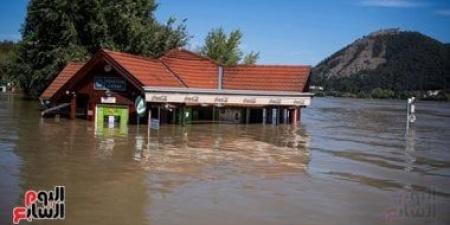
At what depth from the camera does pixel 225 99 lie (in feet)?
112

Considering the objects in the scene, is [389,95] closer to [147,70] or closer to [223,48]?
[223,48]

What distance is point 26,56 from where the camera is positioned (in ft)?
169

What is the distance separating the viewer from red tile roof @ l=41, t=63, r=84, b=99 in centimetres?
3609

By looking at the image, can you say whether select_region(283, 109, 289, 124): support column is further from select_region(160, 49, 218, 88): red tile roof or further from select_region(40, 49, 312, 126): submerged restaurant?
select_region(160, 49, 218, 88): red tile roof

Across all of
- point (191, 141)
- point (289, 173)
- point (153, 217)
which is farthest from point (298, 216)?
point (191, 141)

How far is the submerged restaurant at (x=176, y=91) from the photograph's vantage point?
31391mm

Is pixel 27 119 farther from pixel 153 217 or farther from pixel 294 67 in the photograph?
pixel 153 217

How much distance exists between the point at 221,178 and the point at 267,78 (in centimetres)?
2402

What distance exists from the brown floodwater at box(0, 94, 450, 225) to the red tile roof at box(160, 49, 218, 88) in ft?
35.2

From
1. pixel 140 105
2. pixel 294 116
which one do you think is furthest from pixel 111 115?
pixel 294 116

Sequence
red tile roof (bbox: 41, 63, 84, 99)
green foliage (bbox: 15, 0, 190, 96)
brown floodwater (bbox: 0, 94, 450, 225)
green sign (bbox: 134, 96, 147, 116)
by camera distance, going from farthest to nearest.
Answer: green foliage (bbox: 15, 0, 190, 96) < red tile roof (bbox: 41, 63, 84, 99) < green sign (bbox: 134, 96, 147, 116) < brown floodwater (bbox: 0, 94, 450, 225)

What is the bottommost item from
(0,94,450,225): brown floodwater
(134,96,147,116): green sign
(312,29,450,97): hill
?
(0,94,450,225): brown floodwater

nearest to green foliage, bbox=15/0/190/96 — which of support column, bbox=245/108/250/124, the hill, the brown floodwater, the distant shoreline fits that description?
support column, bbox=245/108/250/124

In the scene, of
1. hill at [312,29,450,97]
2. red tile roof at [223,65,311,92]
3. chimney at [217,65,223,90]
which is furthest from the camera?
hill at [312,29,450,97]
